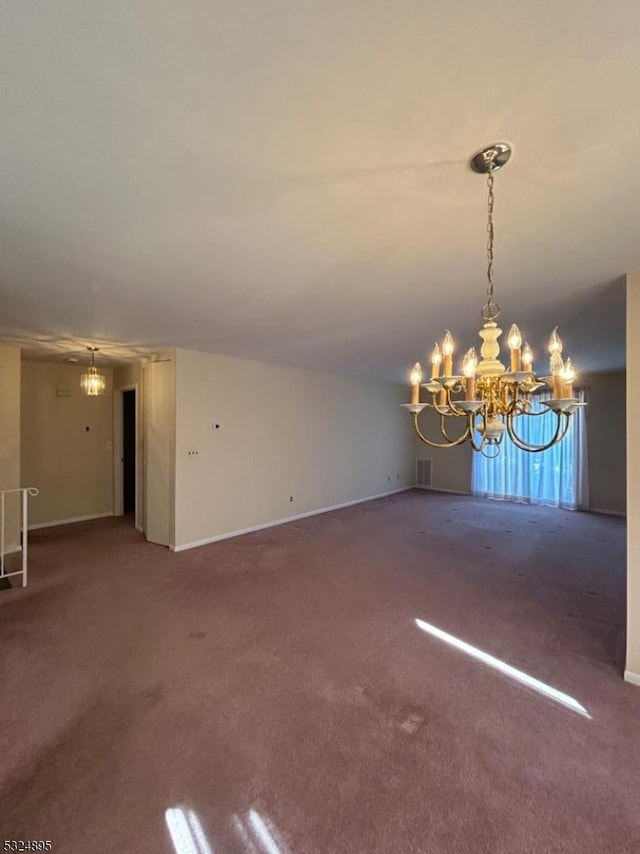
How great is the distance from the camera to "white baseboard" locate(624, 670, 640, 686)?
2.23 m

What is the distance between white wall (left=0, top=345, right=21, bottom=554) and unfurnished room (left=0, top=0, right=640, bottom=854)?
0.03 meters

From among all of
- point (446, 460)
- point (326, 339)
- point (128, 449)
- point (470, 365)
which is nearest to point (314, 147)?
point (470, 365)

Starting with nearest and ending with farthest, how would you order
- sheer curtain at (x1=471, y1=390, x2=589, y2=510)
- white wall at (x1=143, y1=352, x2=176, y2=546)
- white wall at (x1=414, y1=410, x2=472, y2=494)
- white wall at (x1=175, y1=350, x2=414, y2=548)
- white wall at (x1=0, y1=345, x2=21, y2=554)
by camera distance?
white wall at (x1=0, y1=345, x2=21, y2=554), white wall at (x1=143, y1=352, x2=176, y2=546), white wall at (x1=175, y1=350, x2=414, y2=548), sheer curtain at (x1=471, y1=390, x2=589, y2=510), white wall at (x1=414, y1=410, x2=472, y2=494)

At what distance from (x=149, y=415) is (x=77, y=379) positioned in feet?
5.89

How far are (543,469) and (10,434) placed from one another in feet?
27.3

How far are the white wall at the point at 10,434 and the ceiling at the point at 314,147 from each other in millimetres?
2297

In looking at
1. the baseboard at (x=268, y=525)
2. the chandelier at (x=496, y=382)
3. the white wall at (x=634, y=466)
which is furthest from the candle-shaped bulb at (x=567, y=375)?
the baseboard at (x=268, y=525)

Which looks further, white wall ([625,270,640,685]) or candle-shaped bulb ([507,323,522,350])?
white wall ([625,270,640,685])

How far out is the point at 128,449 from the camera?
6789 mm

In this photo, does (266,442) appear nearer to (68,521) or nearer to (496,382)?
(68,521)

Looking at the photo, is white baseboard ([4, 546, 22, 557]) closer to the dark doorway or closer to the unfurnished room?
the unfurnished room

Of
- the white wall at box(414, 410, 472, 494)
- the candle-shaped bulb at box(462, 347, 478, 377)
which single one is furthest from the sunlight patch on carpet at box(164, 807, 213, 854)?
the white wall at box(414, 410, 472, 494)

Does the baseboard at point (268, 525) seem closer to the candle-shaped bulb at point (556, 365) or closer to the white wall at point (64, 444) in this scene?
the white wall at point (64, 444)

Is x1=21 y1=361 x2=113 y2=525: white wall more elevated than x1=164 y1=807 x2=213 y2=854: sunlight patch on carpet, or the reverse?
x1=21 y1=361 x2=113 y2=525: white wall
